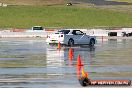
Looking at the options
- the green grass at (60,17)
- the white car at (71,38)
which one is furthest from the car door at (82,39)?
the green grass at (60,17)

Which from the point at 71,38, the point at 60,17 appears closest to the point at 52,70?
the point at 71,38

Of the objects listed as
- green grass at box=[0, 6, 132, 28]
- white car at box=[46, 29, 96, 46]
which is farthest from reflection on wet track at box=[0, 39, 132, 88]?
green grass at box=[0, 6, 132, 28]

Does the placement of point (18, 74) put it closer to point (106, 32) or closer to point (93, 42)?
point (93, 42)

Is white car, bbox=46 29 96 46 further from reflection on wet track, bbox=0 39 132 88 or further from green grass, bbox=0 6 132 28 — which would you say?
green grass, bbox=0 6 132 28

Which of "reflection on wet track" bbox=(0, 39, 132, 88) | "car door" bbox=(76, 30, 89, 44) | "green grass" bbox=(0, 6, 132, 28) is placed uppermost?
"green grass" bbox=(0, 6, 132, 28)

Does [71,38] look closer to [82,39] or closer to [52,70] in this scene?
[82,39]

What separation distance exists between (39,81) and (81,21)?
6431cm

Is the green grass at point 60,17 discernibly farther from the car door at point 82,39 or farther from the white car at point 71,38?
the car door at point 82,39

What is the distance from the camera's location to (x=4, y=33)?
204 ft

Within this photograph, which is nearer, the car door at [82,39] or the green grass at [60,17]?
the car door at [82,39]

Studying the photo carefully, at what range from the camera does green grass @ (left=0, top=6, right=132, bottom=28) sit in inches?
3201

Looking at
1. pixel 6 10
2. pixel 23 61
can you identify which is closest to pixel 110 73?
pixel 23 61

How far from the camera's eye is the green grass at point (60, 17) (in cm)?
8131

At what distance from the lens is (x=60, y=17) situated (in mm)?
87188
